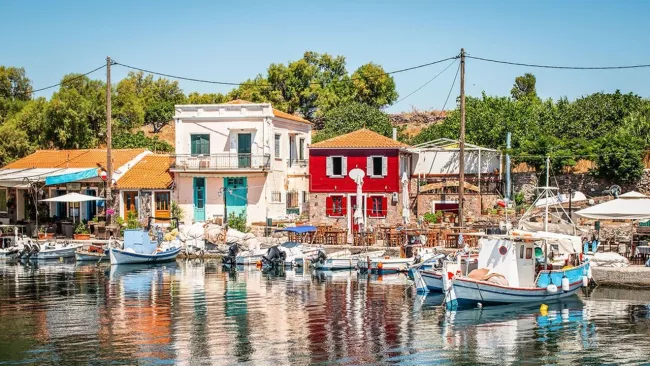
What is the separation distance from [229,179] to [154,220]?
5.37 meters

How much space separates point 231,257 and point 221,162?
10.7 m

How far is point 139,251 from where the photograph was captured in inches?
1842

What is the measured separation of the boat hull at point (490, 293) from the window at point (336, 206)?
835 inches

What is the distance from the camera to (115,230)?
51656 millimetres

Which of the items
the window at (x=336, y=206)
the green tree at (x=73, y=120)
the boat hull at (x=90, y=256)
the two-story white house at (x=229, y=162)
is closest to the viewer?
the boat hull at (x=90, y=256)

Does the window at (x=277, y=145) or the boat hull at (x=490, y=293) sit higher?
the window at (x=277, y=145)

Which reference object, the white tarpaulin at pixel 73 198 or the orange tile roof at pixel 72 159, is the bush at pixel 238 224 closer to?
the white tarpaulin at pixel 73 198

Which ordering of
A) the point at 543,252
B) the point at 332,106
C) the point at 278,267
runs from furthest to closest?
the point at 332,106 < the point at 278,267 < the point at 543,252

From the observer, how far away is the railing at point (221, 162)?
54031 mm

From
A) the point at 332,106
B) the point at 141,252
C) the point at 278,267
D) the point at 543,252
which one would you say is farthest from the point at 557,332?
A: the point at 332,106

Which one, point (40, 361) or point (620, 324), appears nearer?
point (40, 361)

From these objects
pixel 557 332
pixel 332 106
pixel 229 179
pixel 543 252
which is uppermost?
pixel 332 106

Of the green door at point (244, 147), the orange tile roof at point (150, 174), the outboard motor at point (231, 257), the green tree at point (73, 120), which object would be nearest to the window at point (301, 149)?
the green door at point (244, 147)

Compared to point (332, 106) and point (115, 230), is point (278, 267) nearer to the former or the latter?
point (115, 230)
